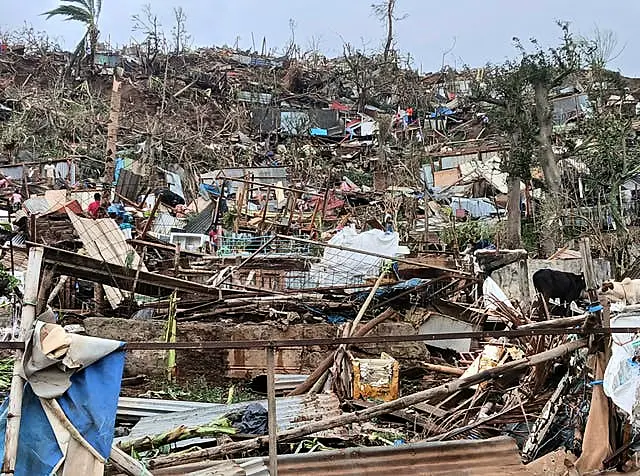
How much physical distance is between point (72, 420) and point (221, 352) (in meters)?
5.89

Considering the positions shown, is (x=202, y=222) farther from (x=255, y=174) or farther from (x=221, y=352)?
(x=255, y=174)

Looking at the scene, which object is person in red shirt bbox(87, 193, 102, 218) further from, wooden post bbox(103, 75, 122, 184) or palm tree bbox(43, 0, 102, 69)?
palm tree bbox(43, 0, 102, 69)

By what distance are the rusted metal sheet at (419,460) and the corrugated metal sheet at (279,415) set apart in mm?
1386

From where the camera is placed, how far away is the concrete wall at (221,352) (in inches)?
329

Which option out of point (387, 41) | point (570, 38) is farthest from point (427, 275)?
point (387, 41)

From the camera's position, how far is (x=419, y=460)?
13.2 ft

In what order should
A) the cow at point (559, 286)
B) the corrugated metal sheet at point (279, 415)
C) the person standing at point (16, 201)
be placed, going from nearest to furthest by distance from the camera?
1. the corrugated metal sheet at point (279, 415)
2. the cow at point (559, 286)
3. the person standing at point (16, 201)

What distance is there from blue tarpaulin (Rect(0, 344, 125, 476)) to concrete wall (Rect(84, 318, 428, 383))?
560 centimetres

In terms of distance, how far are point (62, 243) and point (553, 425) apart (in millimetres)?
6844

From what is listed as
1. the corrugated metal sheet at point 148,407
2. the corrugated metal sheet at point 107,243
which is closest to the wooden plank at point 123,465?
the corrugated metal sheet at point 148,407

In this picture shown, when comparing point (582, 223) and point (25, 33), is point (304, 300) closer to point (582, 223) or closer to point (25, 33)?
point (582, 223)

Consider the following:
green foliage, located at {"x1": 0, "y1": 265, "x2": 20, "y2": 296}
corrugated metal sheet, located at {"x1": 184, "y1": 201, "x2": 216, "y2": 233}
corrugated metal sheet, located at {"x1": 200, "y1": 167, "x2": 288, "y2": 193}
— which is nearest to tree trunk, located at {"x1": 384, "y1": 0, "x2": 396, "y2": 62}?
corrugated metal sheet, located at {"x1": 200, "y1": 167, "x2": 288, "y2": 193}

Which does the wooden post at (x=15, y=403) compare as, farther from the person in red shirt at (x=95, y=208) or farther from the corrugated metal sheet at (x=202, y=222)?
the corrugated metal sheet at (x=202, y=222)

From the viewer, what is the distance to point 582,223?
16.6 meters
